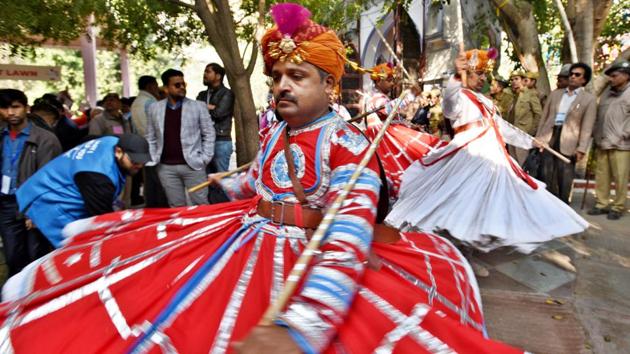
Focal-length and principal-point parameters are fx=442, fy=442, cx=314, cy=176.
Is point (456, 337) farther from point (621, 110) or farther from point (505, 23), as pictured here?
point (505, 23)

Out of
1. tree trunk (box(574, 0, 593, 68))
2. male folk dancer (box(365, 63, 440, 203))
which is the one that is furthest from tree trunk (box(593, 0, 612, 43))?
male folk dancer (box(365, 63, 440, 203))

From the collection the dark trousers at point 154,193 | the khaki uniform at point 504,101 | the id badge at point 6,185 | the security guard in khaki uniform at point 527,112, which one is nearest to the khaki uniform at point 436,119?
the khaki uniform at point 504,101

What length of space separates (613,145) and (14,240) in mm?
7369

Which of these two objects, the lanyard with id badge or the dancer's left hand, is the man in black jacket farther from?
the dancer's left hand

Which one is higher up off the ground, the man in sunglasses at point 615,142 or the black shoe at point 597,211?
→ the man in sunglasses at point 615,142

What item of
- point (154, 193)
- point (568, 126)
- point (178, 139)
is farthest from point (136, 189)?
point (568, 126)

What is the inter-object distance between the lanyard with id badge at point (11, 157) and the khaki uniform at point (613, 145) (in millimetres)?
7258

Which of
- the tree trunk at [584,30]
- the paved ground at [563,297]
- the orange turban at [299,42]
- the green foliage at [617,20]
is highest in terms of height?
the green foliage at [617,20]

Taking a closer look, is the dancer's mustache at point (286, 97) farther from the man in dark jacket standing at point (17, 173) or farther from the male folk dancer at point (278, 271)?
the man in dark jacket standing at point (17, 173)

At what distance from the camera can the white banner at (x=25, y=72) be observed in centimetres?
1500

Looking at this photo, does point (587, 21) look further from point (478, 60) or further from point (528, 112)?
point (478, 60)

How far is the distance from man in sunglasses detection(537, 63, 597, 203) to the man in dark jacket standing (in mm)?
6724

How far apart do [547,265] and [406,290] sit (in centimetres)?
348

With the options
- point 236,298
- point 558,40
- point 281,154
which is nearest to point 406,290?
point 236,298
